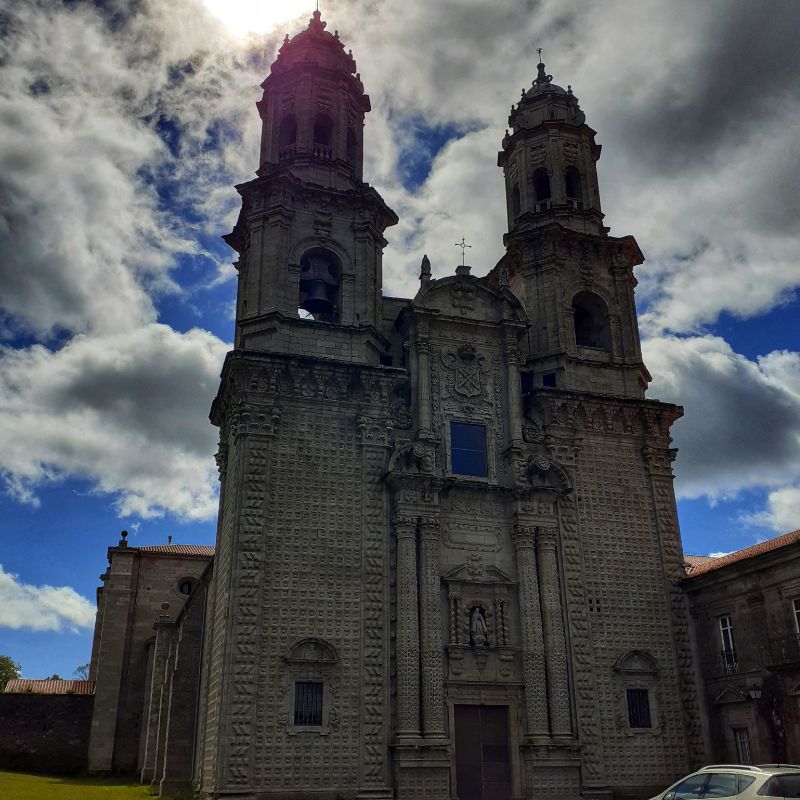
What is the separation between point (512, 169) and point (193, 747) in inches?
979

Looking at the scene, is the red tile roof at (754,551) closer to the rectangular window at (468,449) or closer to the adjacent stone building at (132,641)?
the rectangular window at (468,449)

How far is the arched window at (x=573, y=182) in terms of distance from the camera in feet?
113

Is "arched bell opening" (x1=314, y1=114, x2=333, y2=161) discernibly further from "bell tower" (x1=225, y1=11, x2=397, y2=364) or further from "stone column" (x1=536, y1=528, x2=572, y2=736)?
"stone column" (x1=536, y1=528, x2=572, y2=736)

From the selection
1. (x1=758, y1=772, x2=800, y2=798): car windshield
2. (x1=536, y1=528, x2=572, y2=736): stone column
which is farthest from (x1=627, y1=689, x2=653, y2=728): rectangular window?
(x1=758, y1=772, x2=800, y2=798): car windshield

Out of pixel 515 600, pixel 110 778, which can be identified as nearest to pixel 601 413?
pixel 515 600

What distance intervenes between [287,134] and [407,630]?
18.8m

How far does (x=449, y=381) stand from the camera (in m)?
29.1

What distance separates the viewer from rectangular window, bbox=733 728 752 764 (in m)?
25.0

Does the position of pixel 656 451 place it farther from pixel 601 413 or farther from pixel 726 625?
pixel 726 625

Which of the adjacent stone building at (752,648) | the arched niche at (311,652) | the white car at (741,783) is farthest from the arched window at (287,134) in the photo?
the white car at (741,783)

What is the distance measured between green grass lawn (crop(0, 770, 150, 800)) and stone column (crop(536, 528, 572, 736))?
13.4 m

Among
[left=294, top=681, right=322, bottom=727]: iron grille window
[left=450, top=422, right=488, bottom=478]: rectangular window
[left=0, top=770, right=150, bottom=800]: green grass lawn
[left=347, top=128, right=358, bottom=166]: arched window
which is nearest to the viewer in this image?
[left=294, top=681, right=322, bottom=727]: iron grille window

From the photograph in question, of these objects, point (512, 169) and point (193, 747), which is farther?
point (512, 169)

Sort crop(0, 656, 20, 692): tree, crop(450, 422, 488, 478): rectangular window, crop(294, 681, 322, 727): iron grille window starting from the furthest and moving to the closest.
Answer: crop(0, 656, 20, 692): tree, crop(450, 422, 488, 478): rectangular window, crop(294, 681, 322, 727): iron grille window
